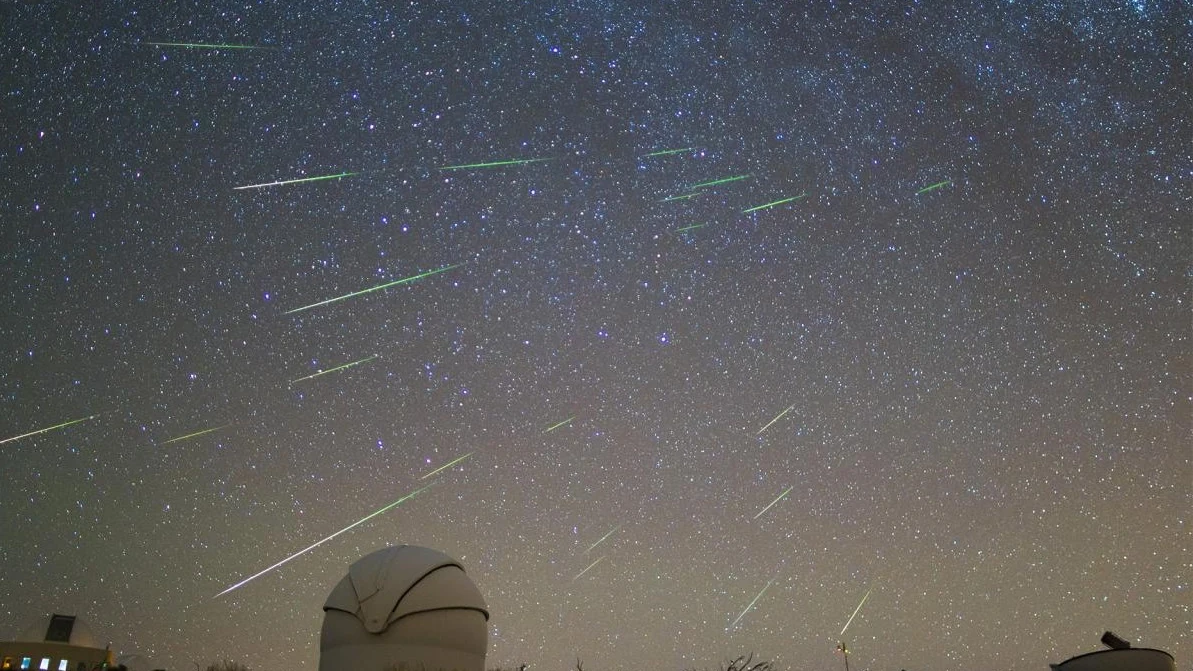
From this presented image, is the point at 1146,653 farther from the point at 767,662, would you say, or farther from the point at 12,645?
the point at 12,645

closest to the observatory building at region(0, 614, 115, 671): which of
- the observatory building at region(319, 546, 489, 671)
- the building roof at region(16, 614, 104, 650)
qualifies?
the building roof at region(16, 614, 104, 650)

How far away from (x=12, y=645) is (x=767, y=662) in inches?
1016

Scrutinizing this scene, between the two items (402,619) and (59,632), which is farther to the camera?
(59,632)

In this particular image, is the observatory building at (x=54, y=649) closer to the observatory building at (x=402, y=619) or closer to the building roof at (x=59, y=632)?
the building roof at (x=59, y=632)

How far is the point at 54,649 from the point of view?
1127 inches

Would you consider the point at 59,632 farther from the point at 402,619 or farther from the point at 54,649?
the point at 402,619

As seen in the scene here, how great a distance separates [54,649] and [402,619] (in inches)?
767

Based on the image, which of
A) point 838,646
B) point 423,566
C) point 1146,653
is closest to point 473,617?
point 423,566

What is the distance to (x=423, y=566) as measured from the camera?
17.5 meters

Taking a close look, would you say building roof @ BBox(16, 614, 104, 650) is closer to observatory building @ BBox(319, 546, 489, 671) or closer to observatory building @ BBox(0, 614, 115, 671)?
observatory building @ BBox(0, 614, 115, 671)

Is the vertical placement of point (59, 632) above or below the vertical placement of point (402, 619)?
below

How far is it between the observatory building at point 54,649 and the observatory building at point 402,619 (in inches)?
640

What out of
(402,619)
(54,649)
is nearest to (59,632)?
(54,649)

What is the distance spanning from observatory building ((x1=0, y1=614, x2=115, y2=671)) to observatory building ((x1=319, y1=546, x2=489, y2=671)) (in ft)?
53.3
